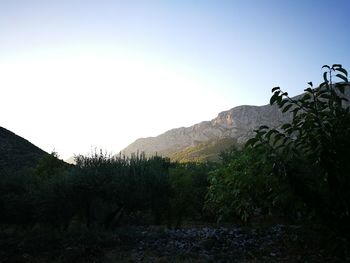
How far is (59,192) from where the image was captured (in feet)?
62.7

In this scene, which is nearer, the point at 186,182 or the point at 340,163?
the point at 340,163

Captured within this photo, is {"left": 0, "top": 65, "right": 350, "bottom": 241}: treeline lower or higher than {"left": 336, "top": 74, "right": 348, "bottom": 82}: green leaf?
lower

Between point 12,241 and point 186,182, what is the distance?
13808mm

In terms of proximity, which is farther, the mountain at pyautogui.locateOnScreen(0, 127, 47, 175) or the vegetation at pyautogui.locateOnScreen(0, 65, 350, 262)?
the mountain at pyautogui.locateOnScreen(0, 127, 47, 175)

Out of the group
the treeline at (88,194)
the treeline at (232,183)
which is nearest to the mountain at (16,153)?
the treeline at (232,183)

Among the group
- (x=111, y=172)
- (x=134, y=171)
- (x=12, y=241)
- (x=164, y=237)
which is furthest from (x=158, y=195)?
(x=12, y=241)

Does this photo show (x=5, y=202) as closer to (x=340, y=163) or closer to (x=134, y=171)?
(x=134, y=171)

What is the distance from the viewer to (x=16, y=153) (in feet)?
152

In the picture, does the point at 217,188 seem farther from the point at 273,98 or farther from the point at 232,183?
the point at 273,98

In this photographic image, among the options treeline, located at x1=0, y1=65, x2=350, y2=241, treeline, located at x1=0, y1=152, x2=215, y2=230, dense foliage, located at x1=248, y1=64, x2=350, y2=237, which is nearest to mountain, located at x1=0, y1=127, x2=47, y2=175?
treeline, located at x1=0, y1=65, x2=350, y2=241

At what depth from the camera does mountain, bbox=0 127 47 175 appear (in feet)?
135

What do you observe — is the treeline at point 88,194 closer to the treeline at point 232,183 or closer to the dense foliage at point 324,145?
the treeline at point 232,183

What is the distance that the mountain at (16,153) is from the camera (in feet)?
135

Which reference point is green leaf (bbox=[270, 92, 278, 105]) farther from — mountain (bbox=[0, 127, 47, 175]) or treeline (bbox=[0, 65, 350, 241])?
mountain (bbox=[0, 127, 47, 175])
